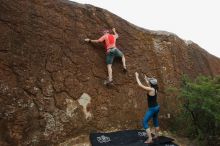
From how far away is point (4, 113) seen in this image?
29.1ft

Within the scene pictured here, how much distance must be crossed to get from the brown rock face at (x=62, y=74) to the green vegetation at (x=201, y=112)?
68 centimetres

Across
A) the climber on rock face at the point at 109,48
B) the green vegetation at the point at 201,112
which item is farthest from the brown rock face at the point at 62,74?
the green vegetation at the point at 201,112

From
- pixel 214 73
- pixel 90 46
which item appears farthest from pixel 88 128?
pixel 214 73

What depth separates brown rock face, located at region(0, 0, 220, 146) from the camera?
920cm

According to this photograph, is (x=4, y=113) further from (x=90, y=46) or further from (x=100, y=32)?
(x=100, y=32)

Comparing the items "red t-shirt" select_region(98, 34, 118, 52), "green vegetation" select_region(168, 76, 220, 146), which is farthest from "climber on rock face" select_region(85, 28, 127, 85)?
"green vegetation" select_region(168, 76, 220, 146)

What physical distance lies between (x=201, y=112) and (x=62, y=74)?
4.26m

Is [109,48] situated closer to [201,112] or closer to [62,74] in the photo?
[62,74]

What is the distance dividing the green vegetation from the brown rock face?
0.68 m

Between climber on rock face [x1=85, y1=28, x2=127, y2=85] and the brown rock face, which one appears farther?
climber on rock face [x1=85, y1=28, x2=127, y2=85]

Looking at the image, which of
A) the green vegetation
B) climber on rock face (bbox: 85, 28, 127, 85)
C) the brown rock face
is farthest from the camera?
climber on rock face (bbox: 85, 28, 127, 85)

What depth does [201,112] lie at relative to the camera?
429 inches

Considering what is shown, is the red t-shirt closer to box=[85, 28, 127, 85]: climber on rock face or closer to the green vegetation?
box=[85, 28, 127, 85]: climber on rock face

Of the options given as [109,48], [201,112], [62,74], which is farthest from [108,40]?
[201,112]
